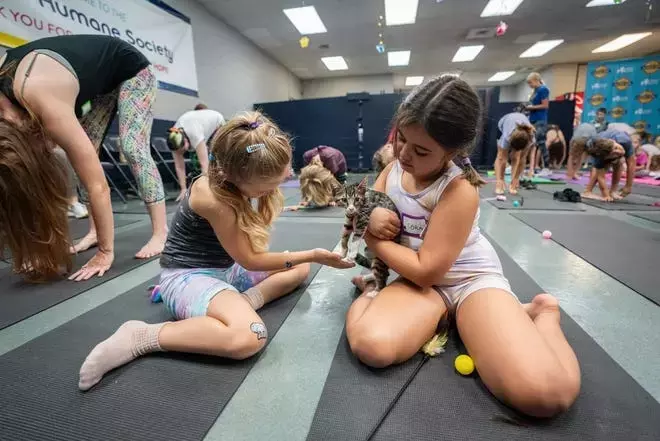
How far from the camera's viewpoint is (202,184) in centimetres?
105

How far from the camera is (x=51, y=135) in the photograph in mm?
1379

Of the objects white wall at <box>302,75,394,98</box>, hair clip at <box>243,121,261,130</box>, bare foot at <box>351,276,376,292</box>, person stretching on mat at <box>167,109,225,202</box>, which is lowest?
bare foot at <box>351,276,376,292</box>

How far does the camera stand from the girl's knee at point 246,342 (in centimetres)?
91

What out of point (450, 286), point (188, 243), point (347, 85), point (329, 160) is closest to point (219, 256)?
point (188, 243)

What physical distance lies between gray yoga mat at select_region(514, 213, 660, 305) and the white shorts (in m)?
0.81

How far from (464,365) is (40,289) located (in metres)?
1.87

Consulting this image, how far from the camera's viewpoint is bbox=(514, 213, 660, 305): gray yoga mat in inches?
58.3

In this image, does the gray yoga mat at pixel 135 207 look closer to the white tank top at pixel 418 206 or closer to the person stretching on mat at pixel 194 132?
the person stretching on mat at pixel 194 132

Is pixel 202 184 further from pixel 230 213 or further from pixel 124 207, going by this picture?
pixel 124 207

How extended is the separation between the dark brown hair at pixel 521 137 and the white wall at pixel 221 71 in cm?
511

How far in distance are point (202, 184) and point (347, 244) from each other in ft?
1.74

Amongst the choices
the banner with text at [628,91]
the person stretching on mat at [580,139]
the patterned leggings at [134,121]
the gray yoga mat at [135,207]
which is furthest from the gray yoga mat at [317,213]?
the banner with text at [628,91]

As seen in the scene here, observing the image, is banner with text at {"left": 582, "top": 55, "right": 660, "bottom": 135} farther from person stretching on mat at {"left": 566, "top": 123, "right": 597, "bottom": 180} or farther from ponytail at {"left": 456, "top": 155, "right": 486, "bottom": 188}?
ponytail at {"left": 456, "top": 155, "right": 486, "bottom": 188}

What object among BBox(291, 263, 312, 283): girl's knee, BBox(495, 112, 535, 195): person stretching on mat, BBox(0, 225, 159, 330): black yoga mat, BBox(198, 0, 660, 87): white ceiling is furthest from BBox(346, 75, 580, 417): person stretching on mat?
BBox(198, 0, 660, 87): white ceiling
